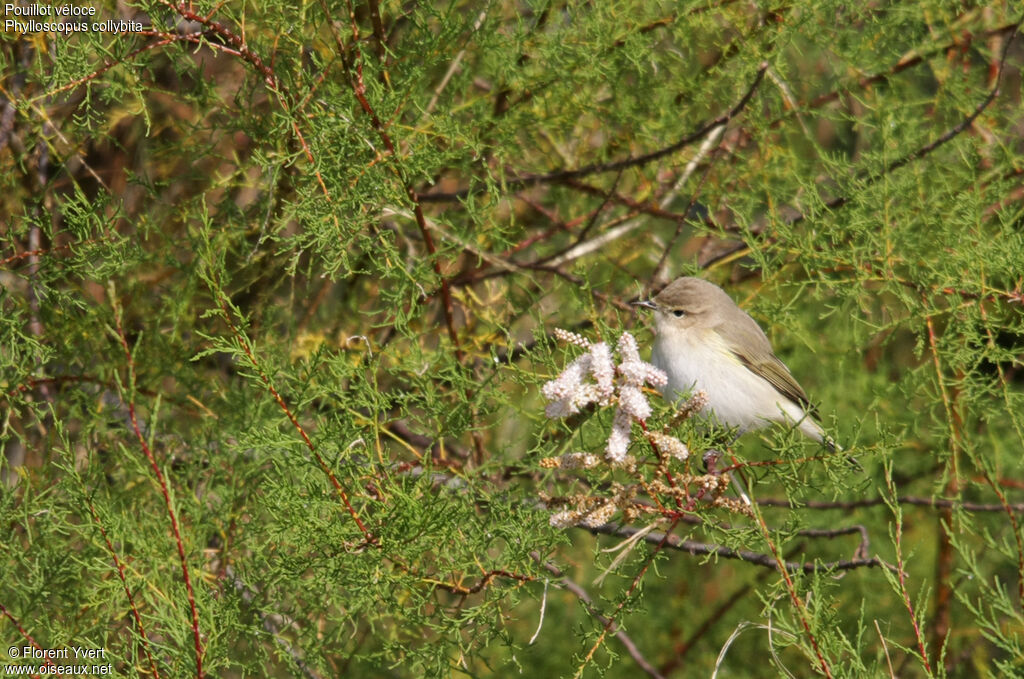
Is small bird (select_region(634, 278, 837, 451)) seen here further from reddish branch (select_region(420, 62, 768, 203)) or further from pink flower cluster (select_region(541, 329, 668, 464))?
pink flower cluster (select_region(541, 329, 668, 464))

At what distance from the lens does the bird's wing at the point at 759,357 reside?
12.8ft

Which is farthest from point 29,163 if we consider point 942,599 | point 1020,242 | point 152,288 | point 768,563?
point 942,599

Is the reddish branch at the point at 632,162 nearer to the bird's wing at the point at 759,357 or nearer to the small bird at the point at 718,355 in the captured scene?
the small bird at the point at 718,355

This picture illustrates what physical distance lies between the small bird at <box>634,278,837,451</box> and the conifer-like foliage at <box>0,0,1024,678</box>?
14 cm

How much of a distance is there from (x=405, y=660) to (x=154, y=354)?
1448 millimetres

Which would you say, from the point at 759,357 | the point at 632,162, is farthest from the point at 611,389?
the point at 759,357

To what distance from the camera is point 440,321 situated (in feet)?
14.3

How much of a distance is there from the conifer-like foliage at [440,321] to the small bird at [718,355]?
138 millimetres

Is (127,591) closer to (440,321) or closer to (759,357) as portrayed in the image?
(440,321)

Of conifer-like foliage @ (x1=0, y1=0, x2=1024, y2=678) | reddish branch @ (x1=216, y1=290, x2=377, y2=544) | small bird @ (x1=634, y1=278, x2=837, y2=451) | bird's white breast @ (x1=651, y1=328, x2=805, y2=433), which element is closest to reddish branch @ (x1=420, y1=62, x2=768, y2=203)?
conifer-like foliage @ (x1=0, y1=0, x2=1024, y2=678)

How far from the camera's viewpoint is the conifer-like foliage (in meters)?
2.24

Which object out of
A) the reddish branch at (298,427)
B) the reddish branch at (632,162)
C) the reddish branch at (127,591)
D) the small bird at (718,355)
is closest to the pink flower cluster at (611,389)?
the reddish branch at (298,427)

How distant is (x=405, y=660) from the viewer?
251cm

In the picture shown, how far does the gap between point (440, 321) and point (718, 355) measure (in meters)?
1.21
